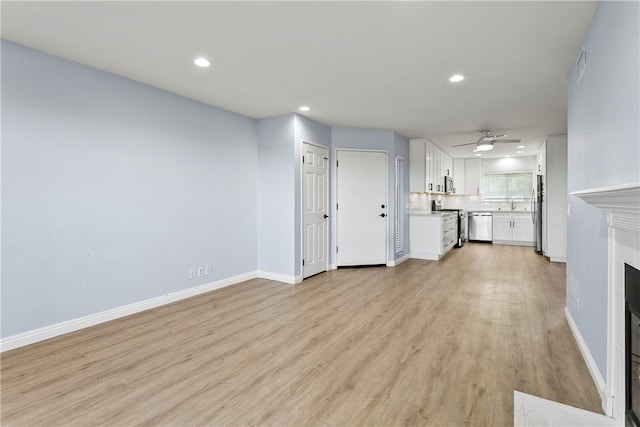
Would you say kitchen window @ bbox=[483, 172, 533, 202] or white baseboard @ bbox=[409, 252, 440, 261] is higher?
kitchen window @ bbox=[483, 172, 533, 202]

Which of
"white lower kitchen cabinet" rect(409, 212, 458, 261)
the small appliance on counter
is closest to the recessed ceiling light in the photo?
"white lower kitchen cabinet" rect(409, 212, 458, 261)

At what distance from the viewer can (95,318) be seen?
3176 millimetres

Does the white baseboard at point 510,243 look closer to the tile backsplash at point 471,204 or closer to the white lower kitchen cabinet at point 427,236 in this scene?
the tile backsplash at point 471,204

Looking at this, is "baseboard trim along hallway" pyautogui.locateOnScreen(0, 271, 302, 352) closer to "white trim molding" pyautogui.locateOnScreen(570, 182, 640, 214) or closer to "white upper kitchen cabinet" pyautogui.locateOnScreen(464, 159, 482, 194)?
"white trim molding" pyautogui.locateOnScreen(570, 182, 640, 214)

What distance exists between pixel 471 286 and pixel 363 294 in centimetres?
169

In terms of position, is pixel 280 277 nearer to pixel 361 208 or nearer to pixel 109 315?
pixel 361 208

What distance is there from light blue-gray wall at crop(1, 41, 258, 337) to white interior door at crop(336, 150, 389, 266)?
2.13 metres

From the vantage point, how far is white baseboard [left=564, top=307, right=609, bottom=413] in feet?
6.31

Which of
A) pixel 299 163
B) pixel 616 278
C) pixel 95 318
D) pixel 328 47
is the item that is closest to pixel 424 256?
pixel 299 163

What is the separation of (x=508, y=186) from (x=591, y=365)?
822 cm

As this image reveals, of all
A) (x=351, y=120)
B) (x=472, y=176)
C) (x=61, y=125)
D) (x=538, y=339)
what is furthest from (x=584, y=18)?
(x=472, y=176)

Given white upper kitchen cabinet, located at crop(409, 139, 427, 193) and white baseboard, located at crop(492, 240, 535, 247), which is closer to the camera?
white upper kitchen cabinet, located at crop(409, 139, 427, 193)

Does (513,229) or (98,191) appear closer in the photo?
(98,191)

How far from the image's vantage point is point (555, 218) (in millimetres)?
6371
